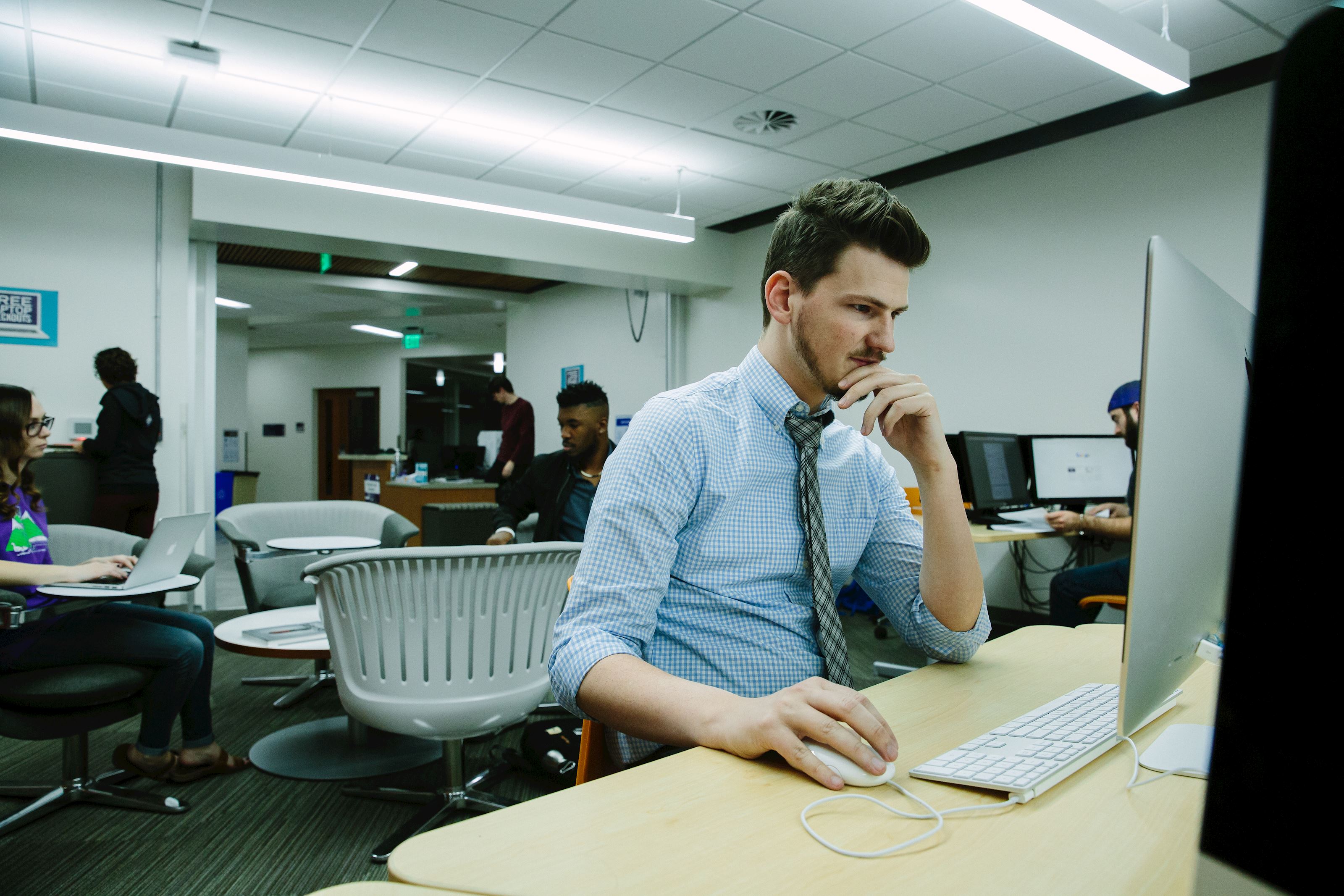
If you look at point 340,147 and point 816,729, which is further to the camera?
point 340,147

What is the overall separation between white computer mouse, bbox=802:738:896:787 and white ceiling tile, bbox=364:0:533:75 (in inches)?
129

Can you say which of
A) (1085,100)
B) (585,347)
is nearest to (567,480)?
(1085,100)

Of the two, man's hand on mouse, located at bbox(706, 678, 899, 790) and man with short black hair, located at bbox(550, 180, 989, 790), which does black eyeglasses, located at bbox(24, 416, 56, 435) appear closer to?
man with short black hair, located at bbox(550, 180, 989, 790)

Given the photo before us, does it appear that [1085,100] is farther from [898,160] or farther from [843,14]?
[843,14]

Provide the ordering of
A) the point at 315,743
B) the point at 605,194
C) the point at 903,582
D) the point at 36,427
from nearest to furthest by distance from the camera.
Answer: the point at 903,582, the point at 36,427, the point at 315,743, the point at 605,194

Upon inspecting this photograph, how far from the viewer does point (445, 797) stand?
223cm

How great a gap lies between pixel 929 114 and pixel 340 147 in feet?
11.2

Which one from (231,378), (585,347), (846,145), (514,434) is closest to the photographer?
(846,145)

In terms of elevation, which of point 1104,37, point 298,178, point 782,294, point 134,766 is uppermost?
point 1104,37

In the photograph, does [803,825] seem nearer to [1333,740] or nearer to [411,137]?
[1333,740]

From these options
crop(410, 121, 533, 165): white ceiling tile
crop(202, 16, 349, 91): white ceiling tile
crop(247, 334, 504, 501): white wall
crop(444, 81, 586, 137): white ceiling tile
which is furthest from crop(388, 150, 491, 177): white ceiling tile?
crop(247, 334, 504, 501): white wall

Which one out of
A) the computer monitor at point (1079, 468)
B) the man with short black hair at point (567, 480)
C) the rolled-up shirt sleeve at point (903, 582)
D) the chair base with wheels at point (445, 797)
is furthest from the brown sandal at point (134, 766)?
the computer monitor at point (1079, 468)

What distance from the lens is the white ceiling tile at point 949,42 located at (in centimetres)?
319

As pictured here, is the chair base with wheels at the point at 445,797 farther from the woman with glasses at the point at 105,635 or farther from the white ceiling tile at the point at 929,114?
the white ceiling tile at the point at 929,114
